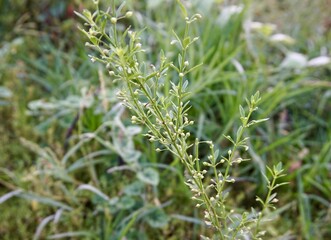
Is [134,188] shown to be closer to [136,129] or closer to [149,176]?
[149,176]

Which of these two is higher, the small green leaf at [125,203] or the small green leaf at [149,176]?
the small green leaf at [149,176]

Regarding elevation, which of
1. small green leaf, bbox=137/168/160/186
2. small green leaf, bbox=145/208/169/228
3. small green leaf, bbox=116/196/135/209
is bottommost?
small green leaf, bbox=145/208/169/228

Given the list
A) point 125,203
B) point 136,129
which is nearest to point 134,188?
point 125,203

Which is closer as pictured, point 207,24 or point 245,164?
point 245,164

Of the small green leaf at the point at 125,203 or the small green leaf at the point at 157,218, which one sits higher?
the small green leaf at the point at 125,203

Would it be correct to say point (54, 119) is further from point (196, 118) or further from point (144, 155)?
point (196, 118)

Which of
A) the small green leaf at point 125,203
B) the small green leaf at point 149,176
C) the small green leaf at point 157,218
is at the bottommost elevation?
the small green leaf at point 157,218

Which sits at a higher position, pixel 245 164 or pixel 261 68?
pixel 261 68

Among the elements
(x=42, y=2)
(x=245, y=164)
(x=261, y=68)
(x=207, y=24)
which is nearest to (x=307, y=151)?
(x=245, y=164)
